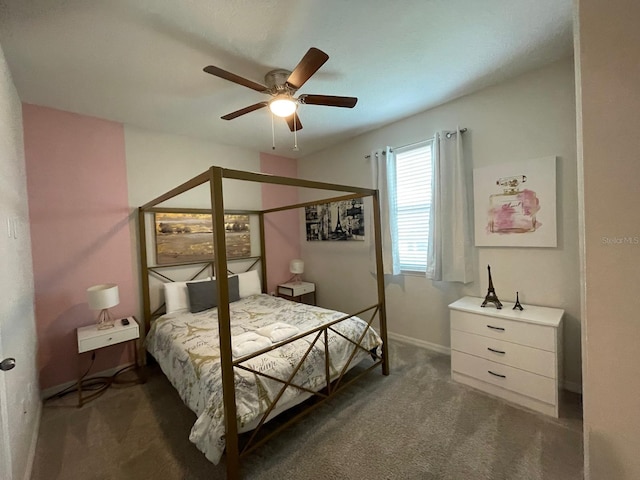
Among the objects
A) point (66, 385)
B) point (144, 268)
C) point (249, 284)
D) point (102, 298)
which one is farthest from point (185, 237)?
point (66, 385)

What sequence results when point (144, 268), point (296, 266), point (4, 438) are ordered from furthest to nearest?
point (296, 266)
point (144, 268)
point (4, 438)

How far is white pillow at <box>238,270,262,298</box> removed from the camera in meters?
3.39

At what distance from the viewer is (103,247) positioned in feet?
8.79

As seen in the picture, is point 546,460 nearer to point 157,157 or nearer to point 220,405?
point 220,405

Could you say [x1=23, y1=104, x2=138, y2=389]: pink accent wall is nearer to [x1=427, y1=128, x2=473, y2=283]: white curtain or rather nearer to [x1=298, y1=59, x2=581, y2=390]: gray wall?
[x1=298, y1=59, x2=581, y2=390]: gray wall

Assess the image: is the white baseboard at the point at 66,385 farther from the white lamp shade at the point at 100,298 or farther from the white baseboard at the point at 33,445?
the white lamp shade at the point at 100,298

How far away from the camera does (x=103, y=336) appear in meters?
2.27

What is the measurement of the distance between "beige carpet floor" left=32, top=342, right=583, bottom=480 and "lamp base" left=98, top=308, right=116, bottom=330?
1.97 ft

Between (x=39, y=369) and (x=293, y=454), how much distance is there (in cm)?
237

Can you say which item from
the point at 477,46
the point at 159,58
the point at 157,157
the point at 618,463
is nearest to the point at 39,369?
the point at 157,157

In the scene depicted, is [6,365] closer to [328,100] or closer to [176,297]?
[176,297]

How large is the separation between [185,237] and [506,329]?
3.37 m

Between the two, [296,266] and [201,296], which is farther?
[296,266]

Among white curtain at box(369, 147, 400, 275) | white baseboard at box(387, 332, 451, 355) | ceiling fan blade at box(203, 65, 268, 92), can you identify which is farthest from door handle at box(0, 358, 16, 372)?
white baseboard at box(387, 332, 451, 355)
